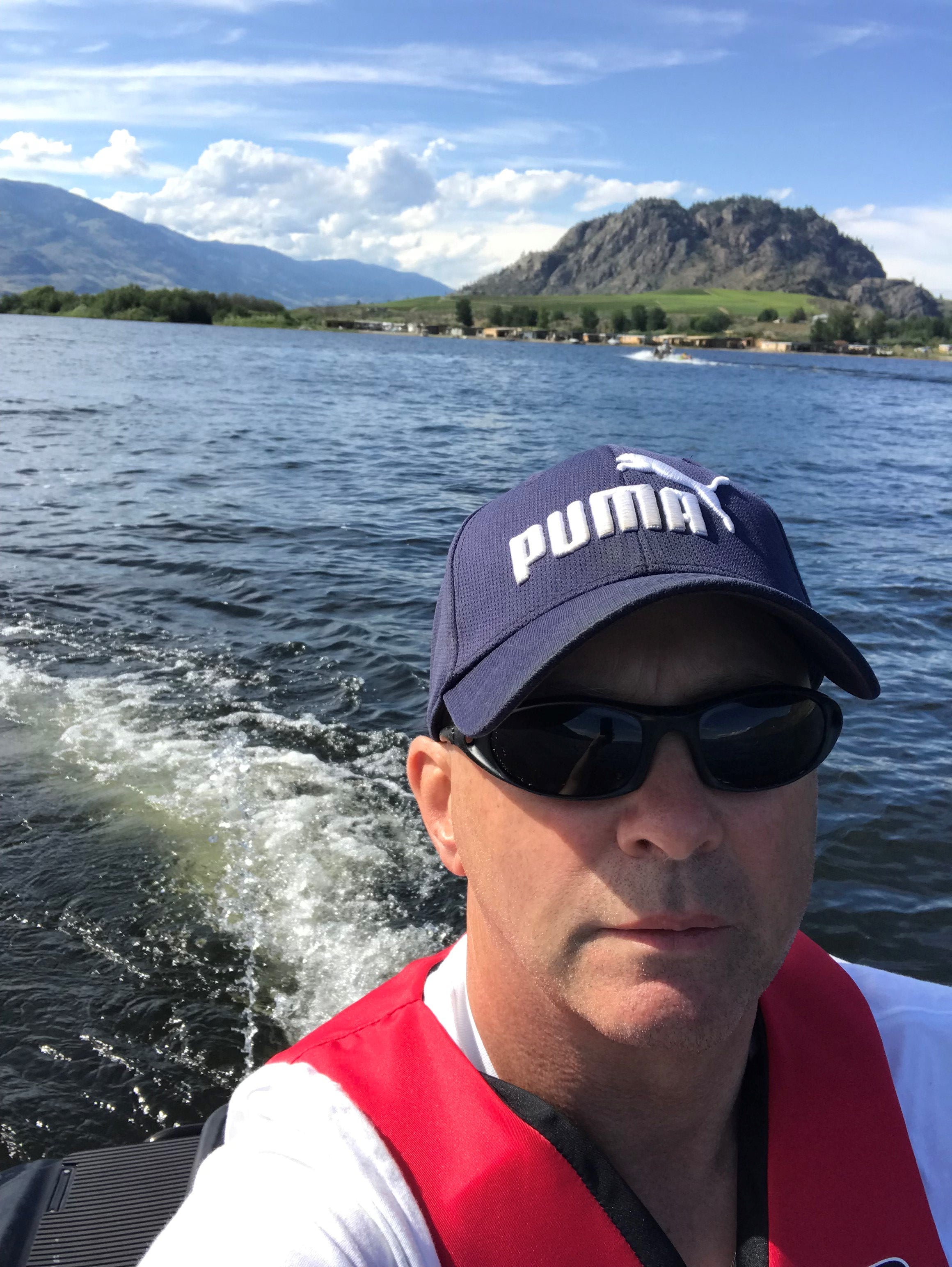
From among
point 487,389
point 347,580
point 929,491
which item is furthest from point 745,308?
point 347,580

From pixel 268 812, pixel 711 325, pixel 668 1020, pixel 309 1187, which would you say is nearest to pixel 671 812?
pixel 668 1020

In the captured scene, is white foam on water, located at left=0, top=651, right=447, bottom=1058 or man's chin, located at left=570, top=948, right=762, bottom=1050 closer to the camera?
man's chin, located at left=570, top=948, right=762, bottom=1050

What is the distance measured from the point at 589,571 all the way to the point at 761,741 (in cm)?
39

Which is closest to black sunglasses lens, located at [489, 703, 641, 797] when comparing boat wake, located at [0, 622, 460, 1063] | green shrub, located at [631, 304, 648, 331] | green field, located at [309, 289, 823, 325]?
boat wake, located at [0, 622, 460, 1063]

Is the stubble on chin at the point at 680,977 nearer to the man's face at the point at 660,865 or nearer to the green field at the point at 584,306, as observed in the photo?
the man's face at the point at 660,865

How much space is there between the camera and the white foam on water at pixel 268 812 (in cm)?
533

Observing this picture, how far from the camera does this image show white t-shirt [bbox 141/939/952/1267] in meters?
1.19

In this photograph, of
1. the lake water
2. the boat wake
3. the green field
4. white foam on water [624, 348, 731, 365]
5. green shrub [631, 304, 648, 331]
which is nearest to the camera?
the lake water

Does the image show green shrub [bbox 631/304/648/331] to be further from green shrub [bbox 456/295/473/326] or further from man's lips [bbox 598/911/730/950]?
man's lips [bbox 598/911/730/950]

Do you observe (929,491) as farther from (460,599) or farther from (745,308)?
(745,308)

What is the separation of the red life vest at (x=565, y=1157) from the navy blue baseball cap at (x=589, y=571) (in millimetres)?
559

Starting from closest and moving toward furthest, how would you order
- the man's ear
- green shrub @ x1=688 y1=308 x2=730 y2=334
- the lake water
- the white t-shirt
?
the white t-shirt, the man's ear, the lake water, green shrub @ x1=688 y1=308 x2=730 y2=334

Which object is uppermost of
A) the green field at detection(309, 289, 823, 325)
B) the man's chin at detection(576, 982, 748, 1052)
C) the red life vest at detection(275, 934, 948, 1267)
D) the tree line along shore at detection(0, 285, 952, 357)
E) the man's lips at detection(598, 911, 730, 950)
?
the green field at detection(309, 289, 823, 325)

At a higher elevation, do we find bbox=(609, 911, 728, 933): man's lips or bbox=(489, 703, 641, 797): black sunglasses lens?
bbox=(489, 703, 641, 797): black sunglasses lens
